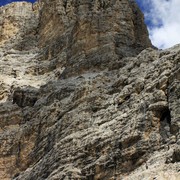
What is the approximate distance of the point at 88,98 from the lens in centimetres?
3509

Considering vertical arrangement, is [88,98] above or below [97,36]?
below

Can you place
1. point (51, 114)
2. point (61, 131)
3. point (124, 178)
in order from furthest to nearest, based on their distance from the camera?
point (51, 114)
point (61, 131)
point (124, 178)

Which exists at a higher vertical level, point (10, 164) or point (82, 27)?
point (82, 27)

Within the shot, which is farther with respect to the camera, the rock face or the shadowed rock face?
the shadowed rock face

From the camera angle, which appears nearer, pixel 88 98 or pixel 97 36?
pixel 88 98

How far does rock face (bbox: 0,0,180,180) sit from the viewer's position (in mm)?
27875

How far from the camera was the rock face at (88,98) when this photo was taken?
2788cm

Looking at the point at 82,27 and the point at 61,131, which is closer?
the point at 61,131

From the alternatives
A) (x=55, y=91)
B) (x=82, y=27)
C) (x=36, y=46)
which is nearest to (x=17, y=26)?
(x=36, y=46)

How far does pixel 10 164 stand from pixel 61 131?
6936mm

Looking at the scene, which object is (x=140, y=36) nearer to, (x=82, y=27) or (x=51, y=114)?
(x=82, y=27)

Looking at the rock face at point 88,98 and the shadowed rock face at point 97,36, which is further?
the shadowed rock face at point 97,36

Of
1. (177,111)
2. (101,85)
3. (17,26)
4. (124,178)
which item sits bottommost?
(124,178)

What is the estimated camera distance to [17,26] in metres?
63.1
